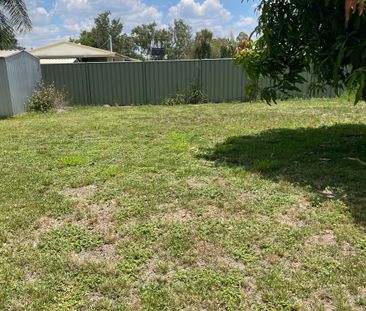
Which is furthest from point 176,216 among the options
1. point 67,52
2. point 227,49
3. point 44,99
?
point 227,49

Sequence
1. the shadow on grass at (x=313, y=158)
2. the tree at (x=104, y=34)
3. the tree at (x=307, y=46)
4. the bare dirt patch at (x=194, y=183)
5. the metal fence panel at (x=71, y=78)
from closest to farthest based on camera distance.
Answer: the shadow on grass at (x=313, y=158) → the bare dirt patch at (x=194, y=183) → the tree at (x=307, y=46) → the metal fence panel at (x=71, y=78) → the tree at (x=104, y=34)

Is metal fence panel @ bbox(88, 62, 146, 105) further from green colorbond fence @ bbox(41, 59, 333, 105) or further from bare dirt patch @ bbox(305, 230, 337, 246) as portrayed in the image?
bare dirt patch @ bbox(305, 230, 337, 246)

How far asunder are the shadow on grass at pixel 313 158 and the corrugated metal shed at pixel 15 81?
6306 millimetres

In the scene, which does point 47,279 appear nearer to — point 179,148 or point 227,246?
point 227,246

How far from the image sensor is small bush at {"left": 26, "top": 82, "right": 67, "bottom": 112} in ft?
35.2

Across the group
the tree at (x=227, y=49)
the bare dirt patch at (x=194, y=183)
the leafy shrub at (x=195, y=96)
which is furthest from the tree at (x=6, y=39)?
the tree at (x=227, y=49)

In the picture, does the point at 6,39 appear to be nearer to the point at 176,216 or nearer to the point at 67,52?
the point at 67,52

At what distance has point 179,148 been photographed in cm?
574

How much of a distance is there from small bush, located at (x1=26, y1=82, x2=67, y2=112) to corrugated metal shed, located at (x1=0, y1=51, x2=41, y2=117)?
19 centimetres

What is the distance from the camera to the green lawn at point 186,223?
2305 millimetres

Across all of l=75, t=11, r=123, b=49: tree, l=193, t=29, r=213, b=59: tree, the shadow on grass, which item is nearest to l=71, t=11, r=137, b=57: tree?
l=75, t=11, r=123, b=49: tree

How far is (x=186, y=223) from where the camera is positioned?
3.21 meters

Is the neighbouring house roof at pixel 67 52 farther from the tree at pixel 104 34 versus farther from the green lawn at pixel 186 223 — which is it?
the tree at pixel 104 34

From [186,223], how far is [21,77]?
29.1 ft
